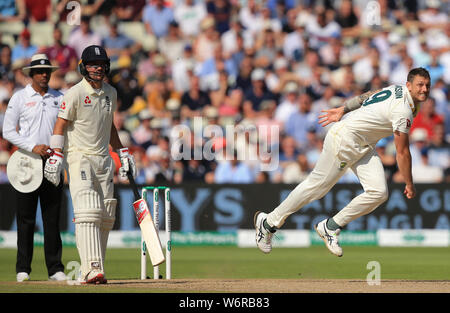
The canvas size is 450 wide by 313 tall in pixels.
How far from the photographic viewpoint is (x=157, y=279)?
829 cm

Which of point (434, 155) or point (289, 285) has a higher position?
point (434, 155)

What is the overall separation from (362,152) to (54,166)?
267 cm

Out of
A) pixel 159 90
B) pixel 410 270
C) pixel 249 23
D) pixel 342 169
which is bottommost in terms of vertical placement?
pixel 410 270

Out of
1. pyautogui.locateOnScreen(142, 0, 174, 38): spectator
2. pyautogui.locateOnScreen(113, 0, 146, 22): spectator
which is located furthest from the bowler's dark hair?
pyautogui.locateOnScreen(113, 0, 146, 22): spectator

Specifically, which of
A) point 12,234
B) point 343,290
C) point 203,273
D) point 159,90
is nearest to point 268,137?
point 159,90

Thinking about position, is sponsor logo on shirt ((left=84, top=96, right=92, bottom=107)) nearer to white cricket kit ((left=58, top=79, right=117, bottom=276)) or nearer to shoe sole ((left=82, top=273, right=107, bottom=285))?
white cricket kit ((left=58, top=79, right=117, bottom=276))

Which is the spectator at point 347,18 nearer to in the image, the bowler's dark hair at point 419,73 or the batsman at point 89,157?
the bowler's dark hair at point 419,73

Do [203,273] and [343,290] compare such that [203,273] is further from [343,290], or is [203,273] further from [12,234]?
[12,234]

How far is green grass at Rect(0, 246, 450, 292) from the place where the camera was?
9016 millimetres

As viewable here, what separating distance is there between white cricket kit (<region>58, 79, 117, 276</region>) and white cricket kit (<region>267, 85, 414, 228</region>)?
1.76 m

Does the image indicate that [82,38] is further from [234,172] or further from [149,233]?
[149,233]

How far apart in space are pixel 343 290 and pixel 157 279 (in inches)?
73.4

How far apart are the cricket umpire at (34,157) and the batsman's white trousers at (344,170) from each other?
7.22ft

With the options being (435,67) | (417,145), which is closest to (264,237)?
(417,145)
